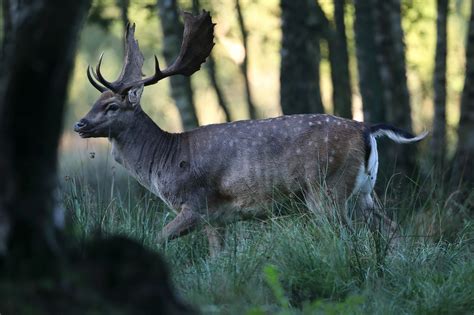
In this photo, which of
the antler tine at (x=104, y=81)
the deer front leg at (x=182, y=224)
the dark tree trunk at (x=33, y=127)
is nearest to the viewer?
the dark tree trunk at (x=33, y=127)

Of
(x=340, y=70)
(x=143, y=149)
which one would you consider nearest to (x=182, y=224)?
(x=143, y=149)

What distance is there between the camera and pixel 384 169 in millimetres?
9820

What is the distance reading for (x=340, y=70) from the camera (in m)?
15.4

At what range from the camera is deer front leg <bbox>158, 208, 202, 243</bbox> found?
779 centimetres

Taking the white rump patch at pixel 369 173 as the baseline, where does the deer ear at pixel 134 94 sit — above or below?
above

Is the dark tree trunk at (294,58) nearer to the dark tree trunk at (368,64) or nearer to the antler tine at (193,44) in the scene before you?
the dark tree trunk at (368,64)

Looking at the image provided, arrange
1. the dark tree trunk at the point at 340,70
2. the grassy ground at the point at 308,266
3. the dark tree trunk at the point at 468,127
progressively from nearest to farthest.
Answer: the grassy ground at the point at 308,266 < the dark tree trunk at the point at 468,127 < the dark tree trunk at the point at 340,70

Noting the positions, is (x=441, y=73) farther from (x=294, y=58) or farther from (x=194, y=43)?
(x=194, y=43)

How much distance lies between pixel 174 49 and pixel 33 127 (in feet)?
28.2

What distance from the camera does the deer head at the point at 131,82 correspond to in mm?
8820

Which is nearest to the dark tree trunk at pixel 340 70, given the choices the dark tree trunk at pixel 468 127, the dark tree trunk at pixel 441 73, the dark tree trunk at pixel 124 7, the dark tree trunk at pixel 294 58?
Answer: the dark tree trunk at pixel 441 73

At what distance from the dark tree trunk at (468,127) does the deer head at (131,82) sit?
303cm

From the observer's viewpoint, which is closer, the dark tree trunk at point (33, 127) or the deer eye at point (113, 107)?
the dark tree trunk at point (33, 127)

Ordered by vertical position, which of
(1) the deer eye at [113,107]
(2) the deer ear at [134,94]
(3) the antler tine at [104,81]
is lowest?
(1) the deer eye at [113,107]
